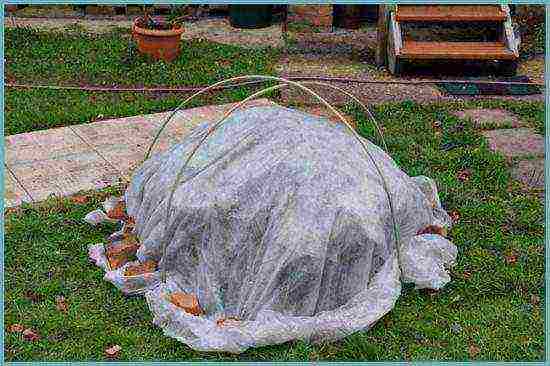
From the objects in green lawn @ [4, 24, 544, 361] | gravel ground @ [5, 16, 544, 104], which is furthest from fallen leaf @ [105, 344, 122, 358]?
gravel ground @ [5, 16, 544, 104]

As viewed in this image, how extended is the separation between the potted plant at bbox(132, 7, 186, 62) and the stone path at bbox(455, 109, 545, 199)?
3253 mm

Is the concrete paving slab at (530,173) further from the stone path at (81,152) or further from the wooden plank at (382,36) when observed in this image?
the wooden plank at (382,36)

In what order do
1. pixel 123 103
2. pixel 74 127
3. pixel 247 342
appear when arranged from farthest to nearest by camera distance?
pixel 123 103 → pixel 74 127 → pixel 247 342

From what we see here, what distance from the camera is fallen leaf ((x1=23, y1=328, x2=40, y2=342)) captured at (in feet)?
13.8

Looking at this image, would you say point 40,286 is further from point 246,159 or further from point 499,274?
point 499,274

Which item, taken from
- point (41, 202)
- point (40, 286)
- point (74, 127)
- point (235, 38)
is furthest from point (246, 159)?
point (235, 38)

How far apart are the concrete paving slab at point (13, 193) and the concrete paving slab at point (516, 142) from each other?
12.2ft

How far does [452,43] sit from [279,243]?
549cm

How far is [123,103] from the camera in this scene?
25.5 feet

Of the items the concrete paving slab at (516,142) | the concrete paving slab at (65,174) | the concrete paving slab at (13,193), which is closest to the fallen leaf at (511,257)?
the concrete paving slab at (516,142)

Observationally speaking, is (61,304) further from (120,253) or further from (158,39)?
(158,39)

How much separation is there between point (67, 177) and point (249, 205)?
91.5 inches

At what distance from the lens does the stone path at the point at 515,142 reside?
20.4 feet

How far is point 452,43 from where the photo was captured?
9.04m
